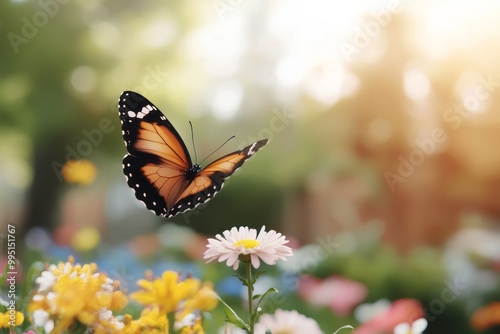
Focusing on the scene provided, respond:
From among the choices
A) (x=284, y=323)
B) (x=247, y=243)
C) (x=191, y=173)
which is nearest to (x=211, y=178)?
(x=191, y=173)

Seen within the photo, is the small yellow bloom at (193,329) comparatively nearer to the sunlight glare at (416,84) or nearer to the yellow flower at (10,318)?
the yellow flower at (10,318)

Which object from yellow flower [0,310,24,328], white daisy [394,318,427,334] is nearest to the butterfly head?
yellow flower [0,310,24,328]

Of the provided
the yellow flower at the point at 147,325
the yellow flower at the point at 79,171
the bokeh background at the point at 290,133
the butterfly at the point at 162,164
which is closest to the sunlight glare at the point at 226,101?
the bokeh background at the point at 290,133

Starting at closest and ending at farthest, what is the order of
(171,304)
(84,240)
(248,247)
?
(248,247), (171,304), (84,240)

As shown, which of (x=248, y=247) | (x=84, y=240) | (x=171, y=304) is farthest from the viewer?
(x=84, y=240)

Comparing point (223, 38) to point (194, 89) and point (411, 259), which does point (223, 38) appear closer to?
point (194, 89)

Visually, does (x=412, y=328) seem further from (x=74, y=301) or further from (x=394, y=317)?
(x=74, y=301)
